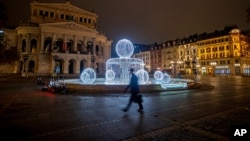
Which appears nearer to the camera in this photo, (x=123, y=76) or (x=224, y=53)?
(x=123, y=76)

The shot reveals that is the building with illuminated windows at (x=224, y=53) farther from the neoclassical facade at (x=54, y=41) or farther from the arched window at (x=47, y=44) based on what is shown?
the arched window at (x=47, y=44)

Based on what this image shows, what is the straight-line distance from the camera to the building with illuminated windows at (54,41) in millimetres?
54344

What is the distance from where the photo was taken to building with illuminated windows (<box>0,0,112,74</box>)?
5434cm

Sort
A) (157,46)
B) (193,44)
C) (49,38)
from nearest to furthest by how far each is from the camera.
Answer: (49,38) < (193,44) < (157,46)

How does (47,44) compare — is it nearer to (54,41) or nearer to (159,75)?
(54,41)

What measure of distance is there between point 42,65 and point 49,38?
10.0 metres

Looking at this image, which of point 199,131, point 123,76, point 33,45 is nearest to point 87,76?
point 123,76

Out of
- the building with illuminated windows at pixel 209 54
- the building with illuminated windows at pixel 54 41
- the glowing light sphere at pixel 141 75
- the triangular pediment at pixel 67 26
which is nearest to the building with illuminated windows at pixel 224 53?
the building with illuminated windows at pixel 209 54

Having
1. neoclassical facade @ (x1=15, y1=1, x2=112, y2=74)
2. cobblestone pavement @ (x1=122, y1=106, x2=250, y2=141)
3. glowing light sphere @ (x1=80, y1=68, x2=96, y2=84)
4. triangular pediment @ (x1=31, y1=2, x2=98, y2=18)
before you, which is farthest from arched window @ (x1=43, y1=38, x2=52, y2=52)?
cobblestone pavement @ (x1=122, y1=106, x2=250, y2=141)

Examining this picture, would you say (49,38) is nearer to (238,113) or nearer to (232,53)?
(238,113)

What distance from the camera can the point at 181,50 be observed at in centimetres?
8550

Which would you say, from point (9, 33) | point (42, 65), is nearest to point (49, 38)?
point (42, 65)

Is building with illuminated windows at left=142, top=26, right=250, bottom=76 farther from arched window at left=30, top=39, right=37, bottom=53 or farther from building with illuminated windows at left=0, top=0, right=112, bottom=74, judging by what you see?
arched window at left=30, top=39, right=37, bottom=53

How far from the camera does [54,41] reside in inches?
2212
